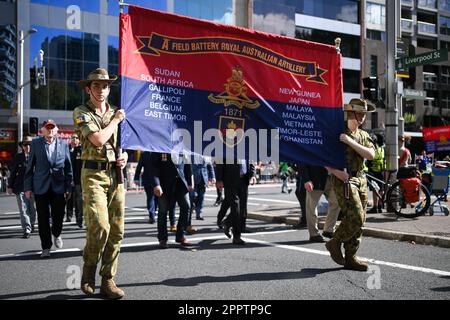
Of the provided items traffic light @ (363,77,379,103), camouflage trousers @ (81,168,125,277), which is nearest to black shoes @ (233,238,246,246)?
camouflage trousers @ (81,168,125,277)

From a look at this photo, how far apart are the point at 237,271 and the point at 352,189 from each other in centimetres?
172

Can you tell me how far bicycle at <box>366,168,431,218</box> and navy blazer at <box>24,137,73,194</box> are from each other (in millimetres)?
6781

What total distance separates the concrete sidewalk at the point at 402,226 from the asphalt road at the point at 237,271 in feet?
0.86

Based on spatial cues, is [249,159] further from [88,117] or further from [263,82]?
[88,117]

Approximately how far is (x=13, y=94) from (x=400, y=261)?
33057mm

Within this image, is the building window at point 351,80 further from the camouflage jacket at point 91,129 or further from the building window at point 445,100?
the camouflage jacket at point 91,129

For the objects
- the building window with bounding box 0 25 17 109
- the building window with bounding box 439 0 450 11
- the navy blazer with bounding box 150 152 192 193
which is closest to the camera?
the navy blazer with bounding box 150 152 192 193

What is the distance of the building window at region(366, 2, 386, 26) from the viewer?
48.6 m

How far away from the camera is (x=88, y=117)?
465cm

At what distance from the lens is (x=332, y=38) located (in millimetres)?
44906

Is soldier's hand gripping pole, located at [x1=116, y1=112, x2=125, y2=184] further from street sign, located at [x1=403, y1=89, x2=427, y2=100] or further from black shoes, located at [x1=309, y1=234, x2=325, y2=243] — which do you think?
street sign, located at [x1=403, y1=89, x2=427, y2=100]

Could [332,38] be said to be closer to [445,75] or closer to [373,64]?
[373,64]
